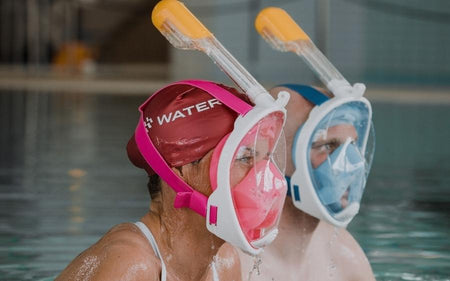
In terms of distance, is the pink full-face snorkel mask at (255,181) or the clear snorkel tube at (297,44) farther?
the clear snorkel tube at (297,44)

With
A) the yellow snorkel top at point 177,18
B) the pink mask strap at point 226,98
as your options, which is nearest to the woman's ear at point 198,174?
the pink mask strap at point 226,98

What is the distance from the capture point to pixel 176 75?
21.9 meters

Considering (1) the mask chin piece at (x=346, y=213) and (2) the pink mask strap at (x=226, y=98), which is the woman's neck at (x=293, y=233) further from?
(2) the pink mask strap at (x=226, y=98)

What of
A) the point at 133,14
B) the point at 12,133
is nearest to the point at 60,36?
the point at 133,14

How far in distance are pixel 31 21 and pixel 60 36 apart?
3.21 metres

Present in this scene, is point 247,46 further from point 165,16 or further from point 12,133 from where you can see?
point 165,16

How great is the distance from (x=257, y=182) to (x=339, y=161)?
0.98 meters

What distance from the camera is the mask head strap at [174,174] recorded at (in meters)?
2.69

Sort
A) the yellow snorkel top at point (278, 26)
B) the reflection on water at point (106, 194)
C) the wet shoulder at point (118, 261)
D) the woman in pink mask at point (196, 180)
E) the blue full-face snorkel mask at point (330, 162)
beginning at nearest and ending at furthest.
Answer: the wet shoulder at point (118, 261) → the woman in pink mask at point (196, 180) → the blue full-face snorkel mask at point (330, 162) → the yellow snorkel top at point (278, 26) → the reflection on water at point (106, 194)

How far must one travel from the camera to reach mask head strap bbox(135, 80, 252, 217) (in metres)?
2.69

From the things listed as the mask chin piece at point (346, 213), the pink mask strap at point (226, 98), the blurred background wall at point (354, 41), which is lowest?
the blurred background wall at point (354, 41)

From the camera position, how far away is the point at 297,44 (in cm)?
373

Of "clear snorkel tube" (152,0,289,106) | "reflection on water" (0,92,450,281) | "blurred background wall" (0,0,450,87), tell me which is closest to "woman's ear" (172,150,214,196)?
"clear snorkel tube" (152,0,289,106)

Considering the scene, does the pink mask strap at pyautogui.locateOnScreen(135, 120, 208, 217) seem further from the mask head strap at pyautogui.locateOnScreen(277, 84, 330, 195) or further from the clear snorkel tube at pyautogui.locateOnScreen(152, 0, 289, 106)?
the mask head strap at pyautogui.locateOnScreen(277, 84, 330, 195)
